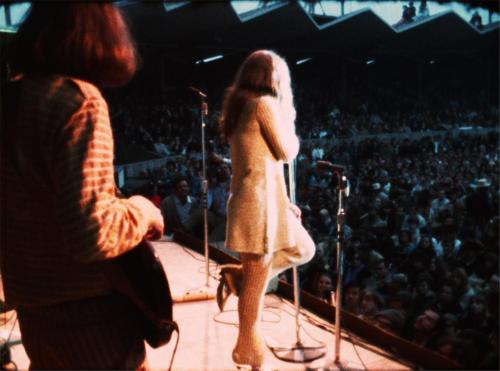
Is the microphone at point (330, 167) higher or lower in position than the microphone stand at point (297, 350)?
higher

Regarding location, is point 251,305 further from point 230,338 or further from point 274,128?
point 230,338

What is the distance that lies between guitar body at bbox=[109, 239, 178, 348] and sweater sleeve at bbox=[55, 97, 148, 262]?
76 mm

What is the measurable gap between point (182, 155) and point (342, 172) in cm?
880

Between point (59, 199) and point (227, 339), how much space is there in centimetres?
208

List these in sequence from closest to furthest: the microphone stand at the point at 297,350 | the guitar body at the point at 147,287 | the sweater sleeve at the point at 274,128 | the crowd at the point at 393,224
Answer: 1. the guitar body at the point at 147,287
2. the sweater sleeve at the point at 274,128
3. the microphone stand at the point at 297,350
4. the crowd at the point at 393,224

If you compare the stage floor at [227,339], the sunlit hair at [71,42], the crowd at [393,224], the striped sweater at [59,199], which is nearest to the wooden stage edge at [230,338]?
the stage floor at [227,339]

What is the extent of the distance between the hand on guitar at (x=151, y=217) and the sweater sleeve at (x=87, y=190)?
2.9 inches

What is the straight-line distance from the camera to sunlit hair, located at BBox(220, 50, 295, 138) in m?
1.99

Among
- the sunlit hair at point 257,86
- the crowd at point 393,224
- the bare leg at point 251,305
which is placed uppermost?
the sunlit hair at point 257,86

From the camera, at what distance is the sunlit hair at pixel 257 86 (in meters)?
1.99

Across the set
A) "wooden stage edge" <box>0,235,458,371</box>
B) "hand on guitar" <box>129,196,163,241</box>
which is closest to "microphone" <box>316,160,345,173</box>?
"wooden stage edge" <box>0,235,458,371</box>

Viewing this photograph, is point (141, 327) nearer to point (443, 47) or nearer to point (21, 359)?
point (21, 359)

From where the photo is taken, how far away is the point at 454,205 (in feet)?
21.6

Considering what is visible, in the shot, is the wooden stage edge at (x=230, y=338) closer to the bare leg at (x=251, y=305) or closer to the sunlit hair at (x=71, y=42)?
the bare leg at (x=251, y=305)
